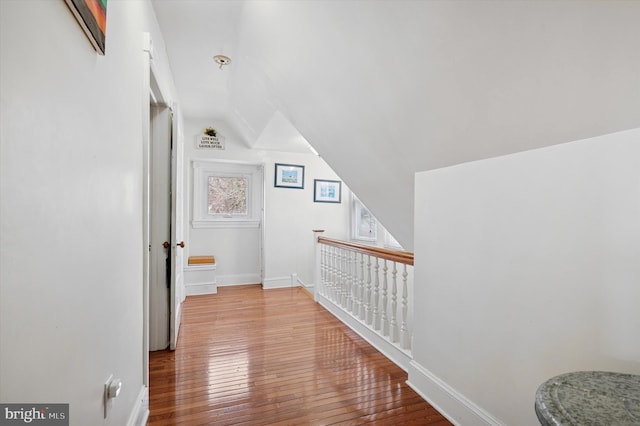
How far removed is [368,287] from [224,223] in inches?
113

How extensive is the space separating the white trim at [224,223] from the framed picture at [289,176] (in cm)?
80

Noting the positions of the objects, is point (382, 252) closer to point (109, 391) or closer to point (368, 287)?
point (368, 287)

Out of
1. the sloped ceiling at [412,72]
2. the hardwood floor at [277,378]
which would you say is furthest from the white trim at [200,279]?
the sloped ceiling at [412,72]

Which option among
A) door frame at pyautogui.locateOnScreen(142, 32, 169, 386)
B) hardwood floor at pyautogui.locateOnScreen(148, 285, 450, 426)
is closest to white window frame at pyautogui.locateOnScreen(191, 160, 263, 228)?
hardwood floor at pyautogui.locateOnScreen(148, 285, 450, 426)

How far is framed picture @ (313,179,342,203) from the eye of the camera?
4.96 m

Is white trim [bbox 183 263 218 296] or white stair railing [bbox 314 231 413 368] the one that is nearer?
white stair railing [bbox 314 231 413 368]

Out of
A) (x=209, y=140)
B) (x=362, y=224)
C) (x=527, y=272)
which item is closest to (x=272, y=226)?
(x=362, y=224)

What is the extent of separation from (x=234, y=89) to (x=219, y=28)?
1056mm

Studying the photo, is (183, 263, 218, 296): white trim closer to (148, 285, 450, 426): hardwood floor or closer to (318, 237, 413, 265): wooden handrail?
(148, 285, 450, 426): hardwood floor

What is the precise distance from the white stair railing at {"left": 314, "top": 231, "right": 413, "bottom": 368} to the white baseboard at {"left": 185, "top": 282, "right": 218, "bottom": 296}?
151 cm

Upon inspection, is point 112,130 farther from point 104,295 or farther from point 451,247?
point 451,247

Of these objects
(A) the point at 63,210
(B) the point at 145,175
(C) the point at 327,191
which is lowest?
(A) the point at 63,210

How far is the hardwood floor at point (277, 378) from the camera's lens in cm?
168

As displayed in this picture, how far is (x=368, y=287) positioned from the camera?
2.75 meters
